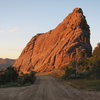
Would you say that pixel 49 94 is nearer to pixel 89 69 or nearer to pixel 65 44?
pixel 89 69

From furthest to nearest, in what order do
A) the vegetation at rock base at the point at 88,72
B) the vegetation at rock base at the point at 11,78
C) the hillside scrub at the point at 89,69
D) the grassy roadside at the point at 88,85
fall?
the hillside scrub at the point at 89,69 < the vegetation at rock base at the point at 88,72 < the vegetation at rock base at the point at 11,78 < the grassy roadside at the point at 88,85

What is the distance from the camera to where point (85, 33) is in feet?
450

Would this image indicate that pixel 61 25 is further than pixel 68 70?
Yes

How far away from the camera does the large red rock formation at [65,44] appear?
129 meters

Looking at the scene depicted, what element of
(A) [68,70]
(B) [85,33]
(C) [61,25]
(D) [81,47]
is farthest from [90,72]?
(C) [61,25]

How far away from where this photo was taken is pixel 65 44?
134625 millimetres

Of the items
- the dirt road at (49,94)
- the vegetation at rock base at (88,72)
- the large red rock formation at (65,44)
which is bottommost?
the dirt road at (49,94)

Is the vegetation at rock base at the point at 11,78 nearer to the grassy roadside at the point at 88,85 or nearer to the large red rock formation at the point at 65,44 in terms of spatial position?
the grassy roadside at the point at 88,85

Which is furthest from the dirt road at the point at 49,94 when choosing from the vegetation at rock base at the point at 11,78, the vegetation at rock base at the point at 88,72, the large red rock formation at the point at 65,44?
the large red rock formation at the point at 65,44

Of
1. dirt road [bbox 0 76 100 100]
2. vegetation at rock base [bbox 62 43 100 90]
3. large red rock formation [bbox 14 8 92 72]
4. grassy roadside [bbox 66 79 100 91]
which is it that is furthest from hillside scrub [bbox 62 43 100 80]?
large red rock formation [bbox 14 8 92 72]

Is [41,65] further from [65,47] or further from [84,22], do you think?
[84,22]

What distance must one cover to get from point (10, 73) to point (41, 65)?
296ft

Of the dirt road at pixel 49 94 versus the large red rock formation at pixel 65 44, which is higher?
the large red rock formation at pixel 65 44

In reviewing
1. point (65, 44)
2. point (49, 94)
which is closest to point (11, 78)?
point (49, 94)
